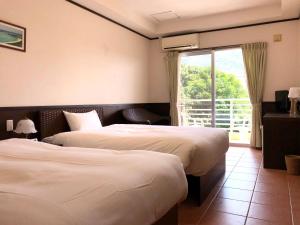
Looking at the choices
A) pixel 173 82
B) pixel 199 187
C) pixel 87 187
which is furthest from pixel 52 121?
pixel 173 82

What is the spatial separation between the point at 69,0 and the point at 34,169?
3.13 meters

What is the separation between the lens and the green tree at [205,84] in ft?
17.7

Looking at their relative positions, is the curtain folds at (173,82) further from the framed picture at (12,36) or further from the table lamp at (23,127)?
the table lamp at (23,127)

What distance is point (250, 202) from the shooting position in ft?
8.04

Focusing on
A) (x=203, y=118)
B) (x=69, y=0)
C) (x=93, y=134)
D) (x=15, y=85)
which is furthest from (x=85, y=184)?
(x=203, y=118)

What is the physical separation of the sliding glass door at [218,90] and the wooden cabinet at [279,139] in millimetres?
1753

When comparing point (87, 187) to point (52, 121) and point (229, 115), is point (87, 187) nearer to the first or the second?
point (52, 121)

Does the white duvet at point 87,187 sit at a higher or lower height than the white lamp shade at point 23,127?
lower

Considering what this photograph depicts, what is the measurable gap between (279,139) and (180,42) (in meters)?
2.98

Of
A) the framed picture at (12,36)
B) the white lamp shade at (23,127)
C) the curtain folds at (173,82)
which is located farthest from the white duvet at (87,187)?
the curtain folds at (173,82)

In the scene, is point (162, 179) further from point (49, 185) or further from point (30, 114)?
point (30, 114)

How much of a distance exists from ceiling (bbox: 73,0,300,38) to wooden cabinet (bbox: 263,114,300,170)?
6.34 feet

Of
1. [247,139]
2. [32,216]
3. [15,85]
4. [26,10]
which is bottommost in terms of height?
[247,139]

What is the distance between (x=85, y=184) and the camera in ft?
3.64
